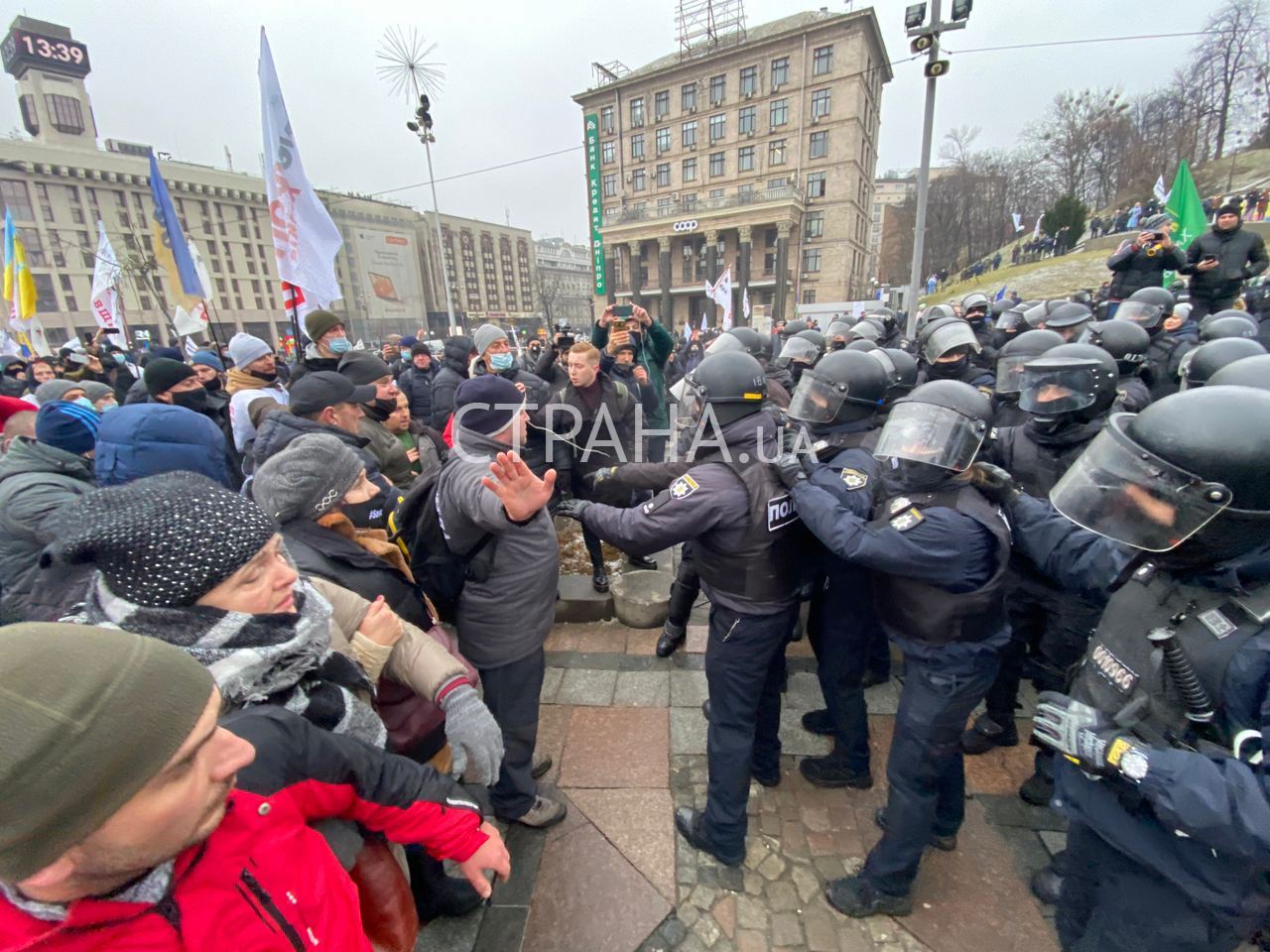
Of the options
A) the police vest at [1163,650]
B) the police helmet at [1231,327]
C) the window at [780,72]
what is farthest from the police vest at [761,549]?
the window at [780,72]

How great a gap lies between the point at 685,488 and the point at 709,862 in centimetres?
174

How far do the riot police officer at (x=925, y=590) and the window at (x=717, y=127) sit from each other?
47.1 meters

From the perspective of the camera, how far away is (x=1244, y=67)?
99.8ft

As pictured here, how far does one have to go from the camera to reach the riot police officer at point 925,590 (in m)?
2.04

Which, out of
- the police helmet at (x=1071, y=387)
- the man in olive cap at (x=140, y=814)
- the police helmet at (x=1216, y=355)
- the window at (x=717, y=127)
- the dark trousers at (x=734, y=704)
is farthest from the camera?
the window at (x=717, y=127)

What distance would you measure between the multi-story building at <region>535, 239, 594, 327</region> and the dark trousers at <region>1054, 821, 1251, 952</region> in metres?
64.3

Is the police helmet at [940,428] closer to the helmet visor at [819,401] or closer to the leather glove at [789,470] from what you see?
the leather glove at [789,470]

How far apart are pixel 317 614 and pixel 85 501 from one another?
510 millimetres

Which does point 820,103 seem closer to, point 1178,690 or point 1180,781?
point 1178,690

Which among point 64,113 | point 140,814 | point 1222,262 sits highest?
point 64,113

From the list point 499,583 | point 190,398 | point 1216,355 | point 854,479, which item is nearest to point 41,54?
point 190,398

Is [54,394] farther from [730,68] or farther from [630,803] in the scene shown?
[730,68]

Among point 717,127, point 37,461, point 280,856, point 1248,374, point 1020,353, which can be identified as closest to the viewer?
point 280,856

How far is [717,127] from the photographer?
4141 cm
